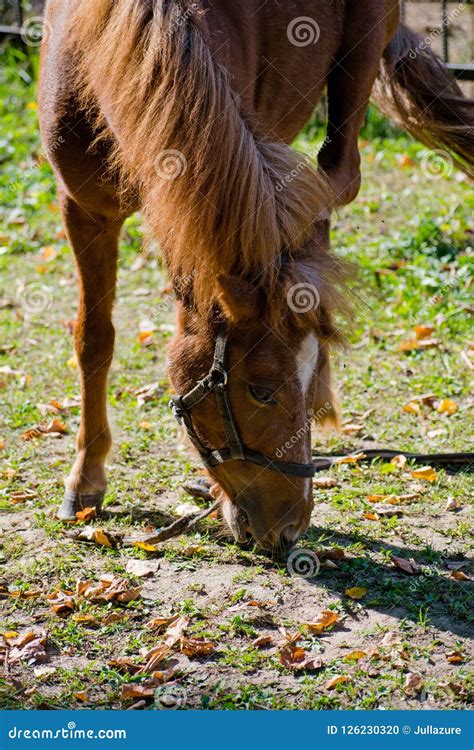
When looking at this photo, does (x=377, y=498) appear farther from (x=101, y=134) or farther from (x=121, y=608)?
(x=101, y=134)

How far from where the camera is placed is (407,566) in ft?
12.8

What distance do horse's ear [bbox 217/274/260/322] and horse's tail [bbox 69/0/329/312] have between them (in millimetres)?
46

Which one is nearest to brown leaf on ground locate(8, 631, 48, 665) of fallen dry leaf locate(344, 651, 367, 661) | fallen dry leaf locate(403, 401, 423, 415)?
fallen dry leaf locate(344, 651, 367, 661)

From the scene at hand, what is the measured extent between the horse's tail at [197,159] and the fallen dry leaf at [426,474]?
1.86m

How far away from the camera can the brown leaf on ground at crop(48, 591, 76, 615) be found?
3.66m

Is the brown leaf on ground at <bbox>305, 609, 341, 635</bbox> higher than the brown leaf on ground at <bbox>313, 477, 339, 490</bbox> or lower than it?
lower

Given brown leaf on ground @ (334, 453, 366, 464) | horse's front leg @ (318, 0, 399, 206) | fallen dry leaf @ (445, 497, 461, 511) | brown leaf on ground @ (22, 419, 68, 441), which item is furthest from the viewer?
brown leaf on ground @ (22, 419, 68, 441)

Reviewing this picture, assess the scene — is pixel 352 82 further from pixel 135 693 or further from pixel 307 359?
pixel 135 693

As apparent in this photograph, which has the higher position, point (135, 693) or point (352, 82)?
point (352, 82)

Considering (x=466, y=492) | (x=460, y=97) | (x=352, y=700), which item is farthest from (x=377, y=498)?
(x=460, y=97)

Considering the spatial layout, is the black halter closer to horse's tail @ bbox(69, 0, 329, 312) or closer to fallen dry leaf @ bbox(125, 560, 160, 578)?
horse's tail @ bbox(69, 0, 329, 312)

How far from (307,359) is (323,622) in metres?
1.01

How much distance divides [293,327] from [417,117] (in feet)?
9.22

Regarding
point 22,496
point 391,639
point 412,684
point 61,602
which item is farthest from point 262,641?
point 22,496
